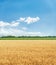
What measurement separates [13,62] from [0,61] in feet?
2.69

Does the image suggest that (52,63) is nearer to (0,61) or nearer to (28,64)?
(28,64)

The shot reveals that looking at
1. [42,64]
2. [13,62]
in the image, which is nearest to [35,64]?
[42,64]

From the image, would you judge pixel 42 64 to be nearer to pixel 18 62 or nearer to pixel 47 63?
pixel 47 63

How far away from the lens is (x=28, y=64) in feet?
30.7

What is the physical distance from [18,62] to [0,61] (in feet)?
3.30

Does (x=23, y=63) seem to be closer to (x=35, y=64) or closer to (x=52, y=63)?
(x=35, y=64)

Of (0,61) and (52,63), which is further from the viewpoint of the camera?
(0,61)

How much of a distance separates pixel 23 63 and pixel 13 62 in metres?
0.54

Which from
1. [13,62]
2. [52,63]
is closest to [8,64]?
[13,62]

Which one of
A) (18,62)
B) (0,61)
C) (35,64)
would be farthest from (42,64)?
(0,61)

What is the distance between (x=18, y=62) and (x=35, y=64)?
0.88m

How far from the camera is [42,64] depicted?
948 cm

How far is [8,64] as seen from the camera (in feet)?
31.3

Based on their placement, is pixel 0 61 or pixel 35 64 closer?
pixel 35 64
